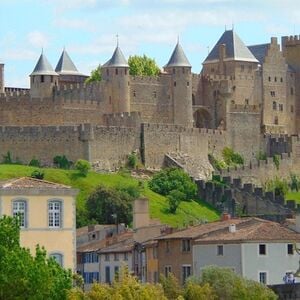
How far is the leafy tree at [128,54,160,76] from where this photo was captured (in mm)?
156125

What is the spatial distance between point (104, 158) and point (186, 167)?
26.5ft

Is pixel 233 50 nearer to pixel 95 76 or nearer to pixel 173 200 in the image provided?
pixel 95 76

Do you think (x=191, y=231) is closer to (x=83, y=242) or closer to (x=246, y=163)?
(x=83, y=242)

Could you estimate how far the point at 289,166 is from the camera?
474 ft

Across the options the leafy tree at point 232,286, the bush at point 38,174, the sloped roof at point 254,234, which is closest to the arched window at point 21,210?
the leafy tree at point 232,286

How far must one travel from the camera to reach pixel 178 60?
473ft

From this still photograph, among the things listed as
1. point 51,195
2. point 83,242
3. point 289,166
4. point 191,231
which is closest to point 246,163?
point 289,166

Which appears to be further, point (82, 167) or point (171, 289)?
point (82, 167)

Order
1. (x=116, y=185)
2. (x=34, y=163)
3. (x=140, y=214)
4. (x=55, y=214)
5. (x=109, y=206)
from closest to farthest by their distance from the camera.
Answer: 1. (x=55, y=214)
2. (x=140, y=214)
3. (x=109, y=206)
4. (x=116, y=185)
5. (x=34, y=163)

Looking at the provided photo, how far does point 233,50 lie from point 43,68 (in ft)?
→ 67.4

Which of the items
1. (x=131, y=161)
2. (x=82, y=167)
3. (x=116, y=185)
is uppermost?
(x=131, y=161)

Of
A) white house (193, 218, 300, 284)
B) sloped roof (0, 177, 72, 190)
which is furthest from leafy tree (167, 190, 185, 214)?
sloped roof (0, 177, 72, 190)

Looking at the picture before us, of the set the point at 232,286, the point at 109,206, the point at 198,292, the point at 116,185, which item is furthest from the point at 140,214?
the point at 198,292

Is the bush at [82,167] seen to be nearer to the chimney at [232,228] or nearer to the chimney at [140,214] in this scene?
the chimney at [140,214]
